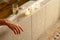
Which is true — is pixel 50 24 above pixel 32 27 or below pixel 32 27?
below

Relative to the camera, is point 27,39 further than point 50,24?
No

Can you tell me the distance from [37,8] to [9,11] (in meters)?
0.49

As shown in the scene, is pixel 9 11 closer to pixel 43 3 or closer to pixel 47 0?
pixel 43 3

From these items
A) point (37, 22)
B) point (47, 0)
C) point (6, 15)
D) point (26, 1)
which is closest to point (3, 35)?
point (6, 15)

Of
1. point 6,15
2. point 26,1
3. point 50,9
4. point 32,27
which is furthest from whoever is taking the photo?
point 50,9

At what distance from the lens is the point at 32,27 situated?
7.95ft

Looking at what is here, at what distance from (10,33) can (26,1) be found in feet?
3.01

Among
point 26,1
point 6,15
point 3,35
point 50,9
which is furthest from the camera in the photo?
point 50,9

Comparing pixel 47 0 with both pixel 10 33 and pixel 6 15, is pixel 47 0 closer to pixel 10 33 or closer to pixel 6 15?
pixel 6 15

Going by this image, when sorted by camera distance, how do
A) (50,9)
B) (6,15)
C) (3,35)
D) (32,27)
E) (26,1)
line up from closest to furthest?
1. (3,35)
2. (6,15)
3. (32,27)
4. (26,1)
5. (50,9)

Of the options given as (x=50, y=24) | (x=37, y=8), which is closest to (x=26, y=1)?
(x=37, y=8)

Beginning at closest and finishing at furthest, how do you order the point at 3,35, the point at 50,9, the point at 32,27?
the point at 3,35, the point at 32,27, the point at 50,9

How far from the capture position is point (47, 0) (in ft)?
9.43

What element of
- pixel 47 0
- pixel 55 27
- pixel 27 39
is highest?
pixel 47 0
